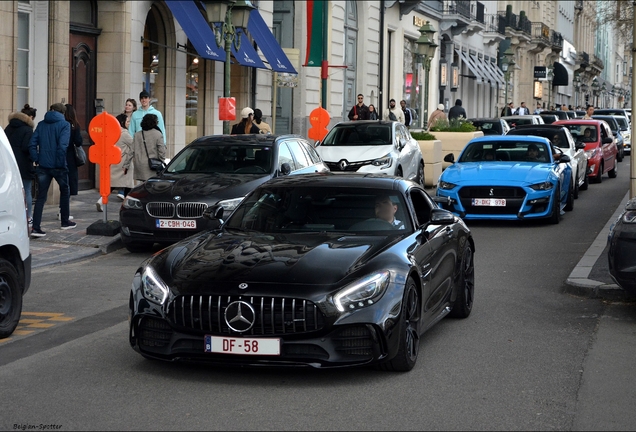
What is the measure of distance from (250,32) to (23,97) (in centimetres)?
1035

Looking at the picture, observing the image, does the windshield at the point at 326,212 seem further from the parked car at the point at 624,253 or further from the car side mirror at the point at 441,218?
the parked car at the point at 624,253

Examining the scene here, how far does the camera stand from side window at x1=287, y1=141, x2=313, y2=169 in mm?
15445

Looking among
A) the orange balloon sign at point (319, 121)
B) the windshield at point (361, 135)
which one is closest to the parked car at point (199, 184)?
the windshield at point (361, 135)

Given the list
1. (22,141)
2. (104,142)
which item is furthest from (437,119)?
(22,141)

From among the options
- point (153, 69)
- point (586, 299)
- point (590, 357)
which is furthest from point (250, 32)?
point (590, 357)

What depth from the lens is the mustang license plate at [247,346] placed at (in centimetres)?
660

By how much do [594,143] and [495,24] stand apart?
3662cm

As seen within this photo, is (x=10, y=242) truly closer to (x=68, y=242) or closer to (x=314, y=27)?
(x=68, y=242)

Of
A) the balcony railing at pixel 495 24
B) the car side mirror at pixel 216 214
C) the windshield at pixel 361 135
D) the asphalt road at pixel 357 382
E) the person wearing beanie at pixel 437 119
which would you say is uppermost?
the balcony railing at pixel 495 24

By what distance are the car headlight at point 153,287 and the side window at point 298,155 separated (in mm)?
8349

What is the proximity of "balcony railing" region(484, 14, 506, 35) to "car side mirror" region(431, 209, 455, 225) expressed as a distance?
54.3 meters

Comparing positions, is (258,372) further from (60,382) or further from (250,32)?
(250,32)

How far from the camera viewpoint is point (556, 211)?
1762 centimetres

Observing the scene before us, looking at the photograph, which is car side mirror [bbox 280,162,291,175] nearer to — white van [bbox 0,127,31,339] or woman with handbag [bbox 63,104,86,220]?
woman with handbag [bbox 63,104,86,220]
